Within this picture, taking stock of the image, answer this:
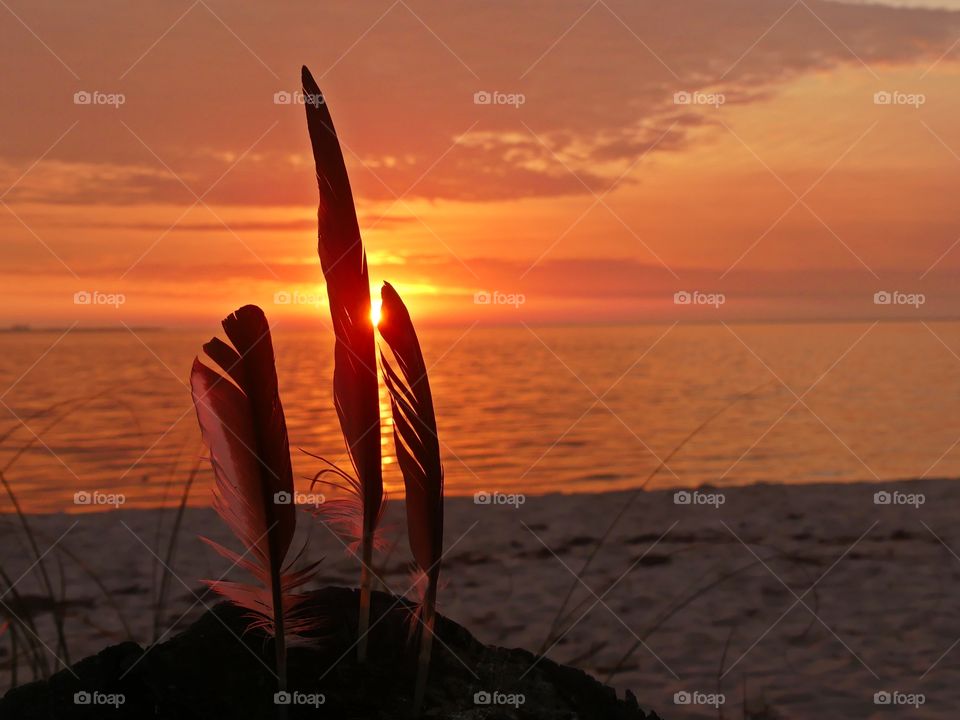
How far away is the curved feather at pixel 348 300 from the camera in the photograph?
352cm

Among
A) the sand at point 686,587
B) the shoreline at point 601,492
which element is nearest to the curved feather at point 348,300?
the sand at point 686,587

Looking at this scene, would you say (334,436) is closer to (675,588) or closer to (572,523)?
(572,523)

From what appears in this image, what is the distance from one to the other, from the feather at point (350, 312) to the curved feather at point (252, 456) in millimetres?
253

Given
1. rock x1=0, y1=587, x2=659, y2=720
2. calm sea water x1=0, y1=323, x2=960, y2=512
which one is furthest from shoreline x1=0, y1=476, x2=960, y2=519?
rock x1=0, y1=587, x2=659, y2=720

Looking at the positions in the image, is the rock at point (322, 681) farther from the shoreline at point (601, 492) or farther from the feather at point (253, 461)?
the shoreline at point (601, 492)

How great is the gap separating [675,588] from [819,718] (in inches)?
79.2

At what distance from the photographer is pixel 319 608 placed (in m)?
3.76

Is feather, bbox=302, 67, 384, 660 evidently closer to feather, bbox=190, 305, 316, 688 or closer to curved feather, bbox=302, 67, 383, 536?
curved feather, bbox=302, 67, 383, 536

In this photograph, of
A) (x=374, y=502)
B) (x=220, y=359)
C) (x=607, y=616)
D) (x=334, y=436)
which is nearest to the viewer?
(x=220, y=359)

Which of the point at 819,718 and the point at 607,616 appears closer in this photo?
the point at 819,718

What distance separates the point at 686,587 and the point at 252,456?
14.7 feet

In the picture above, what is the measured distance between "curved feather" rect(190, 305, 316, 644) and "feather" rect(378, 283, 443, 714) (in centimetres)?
40

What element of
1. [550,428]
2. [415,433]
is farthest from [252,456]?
[550,428]

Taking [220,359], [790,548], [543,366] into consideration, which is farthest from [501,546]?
[543,366]
